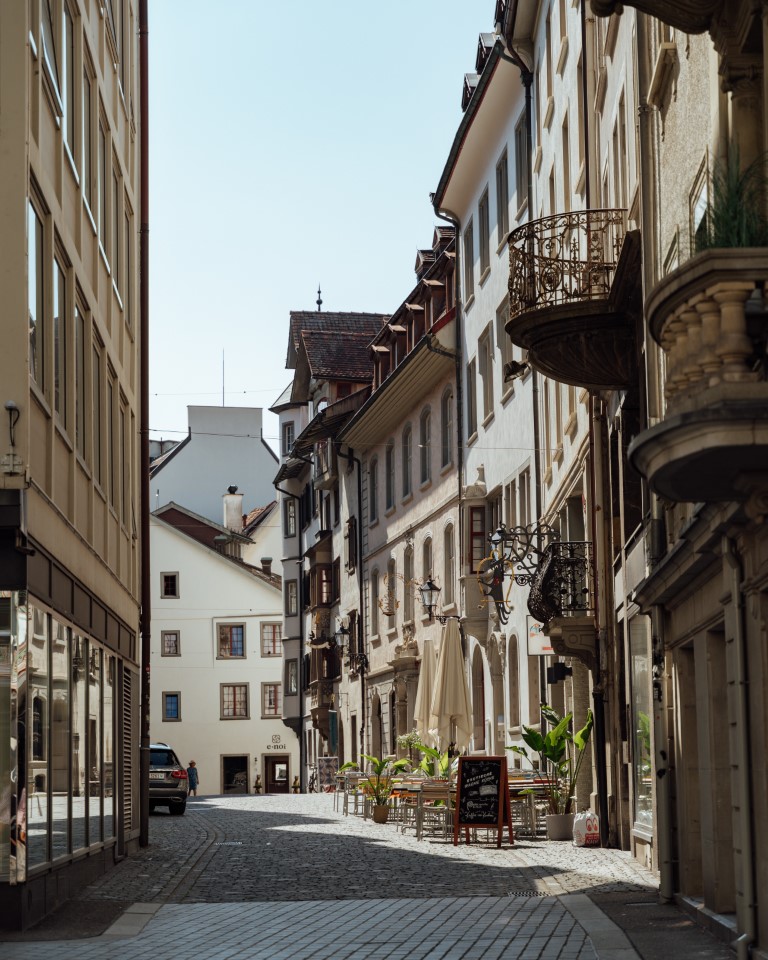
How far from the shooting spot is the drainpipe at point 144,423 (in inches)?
966

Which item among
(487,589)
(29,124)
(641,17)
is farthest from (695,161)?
(487,589)

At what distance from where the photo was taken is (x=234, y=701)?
2795 inches

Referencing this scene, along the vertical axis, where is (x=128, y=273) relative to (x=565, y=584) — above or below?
above

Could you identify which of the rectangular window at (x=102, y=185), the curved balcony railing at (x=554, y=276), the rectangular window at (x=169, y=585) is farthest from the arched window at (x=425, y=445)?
the rectangular window at (x=169, y=585)

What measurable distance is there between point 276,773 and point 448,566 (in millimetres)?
34240

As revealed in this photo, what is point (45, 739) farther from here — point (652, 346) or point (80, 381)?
point (652, 346)

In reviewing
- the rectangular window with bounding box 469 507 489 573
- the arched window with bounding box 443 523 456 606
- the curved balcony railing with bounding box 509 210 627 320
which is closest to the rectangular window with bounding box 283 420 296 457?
the arched window with bounding box 443 523 456 606

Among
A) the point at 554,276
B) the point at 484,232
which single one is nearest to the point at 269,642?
the point at 484,232

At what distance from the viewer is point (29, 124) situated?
45.6ft

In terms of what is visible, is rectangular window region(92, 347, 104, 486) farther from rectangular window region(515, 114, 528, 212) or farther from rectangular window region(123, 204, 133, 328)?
rectangular window region(515, 114, 528, 212)

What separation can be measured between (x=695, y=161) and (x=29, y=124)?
18.2 ft

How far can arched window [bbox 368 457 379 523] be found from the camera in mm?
47312

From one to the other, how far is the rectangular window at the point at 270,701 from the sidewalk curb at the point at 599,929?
5636 cm

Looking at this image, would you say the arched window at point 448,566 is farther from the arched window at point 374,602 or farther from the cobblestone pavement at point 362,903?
the cobblestone pavement at point 362,903
